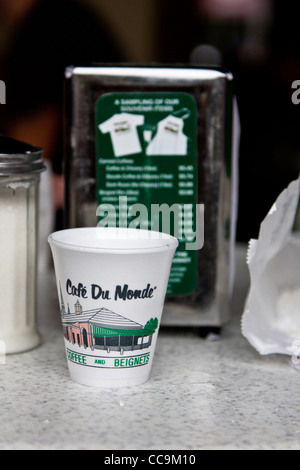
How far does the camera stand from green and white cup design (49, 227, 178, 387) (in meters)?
0.67

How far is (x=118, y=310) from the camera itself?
67cm

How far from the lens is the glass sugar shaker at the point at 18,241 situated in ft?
2.50

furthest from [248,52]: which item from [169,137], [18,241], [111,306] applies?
[111,306]

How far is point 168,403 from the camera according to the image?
26.4 inches

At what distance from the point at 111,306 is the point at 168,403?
0.11 m

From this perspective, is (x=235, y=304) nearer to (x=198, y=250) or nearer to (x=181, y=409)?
(x=198, y=250)

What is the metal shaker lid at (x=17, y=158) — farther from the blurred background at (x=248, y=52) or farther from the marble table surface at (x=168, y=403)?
the blurred background at (x=248, y=52)

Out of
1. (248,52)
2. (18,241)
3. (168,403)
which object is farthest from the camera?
(248,52)

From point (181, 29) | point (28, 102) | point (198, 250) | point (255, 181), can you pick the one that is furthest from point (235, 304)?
point (181, 29)

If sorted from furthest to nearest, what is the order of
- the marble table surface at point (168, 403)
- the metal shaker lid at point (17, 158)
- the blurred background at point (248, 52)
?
the blurred background at point (248, 52), the metal shaker lid at point (17, 158), the marble table surface at point (168, 403)

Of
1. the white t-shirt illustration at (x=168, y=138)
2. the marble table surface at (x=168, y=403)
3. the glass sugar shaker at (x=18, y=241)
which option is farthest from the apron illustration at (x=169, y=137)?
the marble table surface at (x=168, y=403)

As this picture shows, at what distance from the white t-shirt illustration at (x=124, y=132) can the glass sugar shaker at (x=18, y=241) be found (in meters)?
0.09

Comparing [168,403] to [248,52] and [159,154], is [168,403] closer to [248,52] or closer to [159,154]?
[159,154]

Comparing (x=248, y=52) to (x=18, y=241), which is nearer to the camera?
(x=18, y=241)
